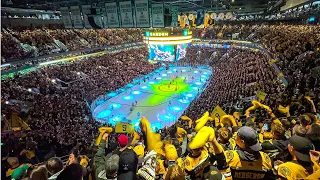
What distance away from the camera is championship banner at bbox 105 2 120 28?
10.7 metres

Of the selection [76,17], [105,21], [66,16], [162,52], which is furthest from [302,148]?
[162,52]

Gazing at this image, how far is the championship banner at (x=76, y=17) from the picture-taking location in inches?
446

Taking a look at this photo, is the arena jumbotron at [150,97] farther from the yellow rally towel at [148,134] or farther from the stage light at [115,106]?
the stage light at [115,106]

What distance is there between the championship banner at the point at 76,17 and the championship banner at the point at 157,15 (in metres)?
4.23

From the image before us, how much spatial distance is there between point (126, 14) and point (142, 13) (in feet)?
3.09

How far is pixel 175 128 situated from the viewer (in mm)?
7977

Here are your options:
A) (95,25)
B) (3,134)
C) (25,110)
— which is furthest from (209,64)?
(3,134)

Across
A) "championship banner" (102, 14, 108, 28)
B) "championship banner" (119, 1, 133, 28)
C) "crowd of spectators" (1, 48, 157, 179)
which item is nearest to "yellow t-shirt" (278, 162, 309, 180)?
"crowd of spectators" (1, 48, 157, 179)

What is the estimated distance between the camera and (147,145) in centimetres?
439

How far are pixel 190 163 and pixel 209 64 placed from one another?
32961 millimetres

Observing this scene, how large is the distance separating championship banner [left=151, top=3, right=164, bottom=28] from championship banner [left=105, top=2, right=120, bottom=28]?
1931mm

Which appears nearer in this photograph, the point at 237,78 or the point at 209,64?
the point at 237,78

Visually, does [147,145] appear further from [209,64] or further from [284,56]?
[209,64]

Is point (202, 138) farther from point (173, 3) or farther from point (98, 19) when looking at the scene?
point (173, 3)
